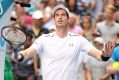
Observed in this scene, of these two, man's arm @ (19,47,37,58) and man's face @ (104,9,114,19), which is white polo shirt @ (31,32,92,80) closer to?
man's arm @ (19,47,37,58)

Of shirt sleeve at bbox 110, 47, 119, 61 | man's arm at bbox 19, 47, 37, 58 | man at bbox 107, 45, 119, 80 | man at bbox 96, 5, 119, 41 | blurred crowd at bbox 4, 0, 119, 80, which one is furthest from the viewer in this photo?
man at bbox 96, 5, 119, 41

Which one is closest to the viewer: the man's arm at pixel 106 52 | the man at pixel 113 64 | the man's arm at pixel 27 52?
the man's arm at pixel 106 52

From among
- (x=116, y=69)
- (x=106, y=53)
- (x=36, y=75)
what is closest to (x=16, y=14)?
(x=36, y=75)

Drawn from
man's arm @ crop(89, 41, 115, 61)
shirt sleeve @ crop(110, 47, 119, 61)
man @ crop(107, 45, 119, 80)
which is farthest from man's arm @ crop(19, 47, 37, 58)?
shirt sleeve @ crop(110, 47, 119, 61)

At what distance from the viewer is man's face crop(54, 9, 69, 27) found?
8.38 m

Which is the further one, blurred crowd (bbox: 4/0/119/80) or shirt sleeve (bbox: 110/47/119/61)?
blurred crowd (bbox: 4/0/119/80)

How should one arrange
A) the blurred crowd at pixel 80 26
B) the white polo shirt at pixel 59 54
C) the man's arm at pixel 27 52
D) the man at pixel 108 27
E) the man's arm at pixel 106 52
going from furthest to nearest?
the man at pixel 108 27 < the blurred crowd at pixel 80 26 < the white polo shirt at pixel 59 54 < the man's arm at pixel 27 52 < the man's arm at pixel 106 52

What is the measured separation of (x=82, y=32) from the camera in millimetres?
13703

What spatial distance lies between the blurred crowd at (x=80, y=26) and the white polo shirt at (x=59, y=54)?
2034mm

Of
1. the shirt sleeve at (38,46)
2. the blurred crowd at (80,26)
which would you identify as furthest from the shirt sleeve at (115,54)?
the shirt sleeve at (38,46)

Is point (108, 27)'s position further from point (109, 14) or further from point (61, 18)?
point (61, 18)

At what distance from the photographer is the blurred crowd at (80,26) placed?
11922 mm

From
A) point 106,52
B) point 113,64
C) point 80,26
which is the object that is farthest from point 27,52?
point 80,26

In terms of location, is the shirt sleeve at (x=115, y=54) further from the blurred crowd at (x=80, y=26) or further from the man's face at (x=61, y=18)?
the man's face at (x=61, y=18)
